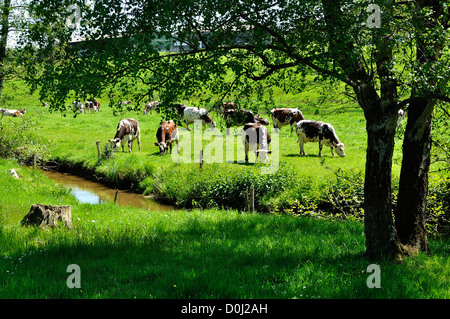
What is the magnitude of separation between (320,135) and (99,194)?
12.3 metres

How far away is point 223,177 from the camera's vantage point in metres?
17.4

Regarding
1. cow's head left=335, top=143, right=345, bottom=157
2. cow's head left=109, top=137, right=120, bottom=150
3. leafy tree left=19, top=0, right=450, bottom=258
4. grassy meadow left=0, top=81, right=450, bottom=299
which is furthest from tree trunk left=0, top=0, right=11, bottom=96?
cow's head left=335, top=143, right=345, bottom=157

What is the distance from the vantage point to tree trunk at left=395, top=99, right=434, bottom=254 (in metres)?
7.44

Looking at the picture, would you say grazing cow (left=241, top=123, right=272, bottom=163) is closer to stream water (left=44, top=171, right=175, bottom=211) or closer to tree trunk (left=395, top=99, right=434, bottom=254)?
stream water (left=44, top=171, right=175, bottom=211)

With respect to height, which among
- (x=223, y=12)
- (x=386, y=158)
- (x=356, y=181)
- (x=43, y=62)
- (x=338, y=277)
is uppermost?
(x=223, y=12)

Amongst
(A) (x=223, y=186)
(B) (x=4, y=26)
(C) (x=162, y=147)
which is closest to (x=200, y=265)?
(A) (x=223, y=186)

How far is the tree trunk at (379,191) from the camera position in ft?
22.5

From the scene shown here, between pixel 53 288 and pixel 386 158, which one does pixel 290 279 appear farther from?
pixel 53 288

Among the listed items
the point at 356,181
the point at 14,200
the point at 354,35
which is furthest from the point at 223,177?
the point at 354,35

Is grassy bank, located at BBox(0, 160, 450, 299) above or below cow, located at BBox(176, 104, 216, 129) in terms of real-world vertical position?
below

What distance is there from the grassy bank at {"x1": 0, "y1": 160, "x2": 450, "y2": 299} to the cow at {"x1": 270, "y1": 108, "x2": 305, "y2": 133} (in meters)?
21.4

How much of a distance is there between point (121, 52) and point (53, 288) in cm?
385

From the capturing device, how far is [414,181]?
7.66 metres

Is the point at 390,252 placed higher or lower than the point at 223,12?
lower
